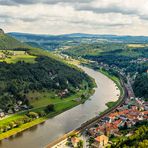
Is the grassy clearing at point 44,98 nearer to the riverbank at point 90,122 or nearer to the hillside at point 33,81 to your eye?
the hillside at point 33,81

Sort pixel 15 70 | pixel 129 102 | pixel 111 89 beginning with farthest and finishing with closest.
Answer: pixel 111 89
pixel 15 70
pixel 129 102

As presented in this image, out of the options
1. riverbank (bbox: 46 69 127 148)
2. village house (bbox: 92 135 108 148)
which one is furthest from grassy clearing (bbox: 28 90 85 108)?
village house (bbox: 92 135 108 148)

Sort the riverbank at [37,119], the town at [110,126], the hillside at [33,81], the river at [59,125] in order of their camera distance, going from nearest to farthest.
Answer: the town at [110,126] → the river at [59,125] → the riverbank at [37,119] → the hillside at [33,81]

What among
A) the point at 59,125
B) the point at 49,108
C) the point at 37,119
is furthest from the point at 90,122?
the point at 49,108

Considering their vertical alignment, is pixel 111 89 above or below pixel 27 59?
below

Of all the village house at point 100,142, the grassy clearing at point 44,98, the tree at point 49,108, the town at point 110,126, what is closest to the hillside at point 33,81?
the grassy clearing at point 44,98

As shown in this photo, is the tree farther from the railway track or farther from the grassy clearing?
the railway track

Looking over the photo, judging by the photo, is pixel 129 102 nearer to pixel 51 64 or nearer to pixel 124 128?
pixel 124 128

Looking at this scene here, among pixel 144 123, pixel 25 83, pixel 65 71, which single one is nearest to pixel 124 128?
pixel 144 123
